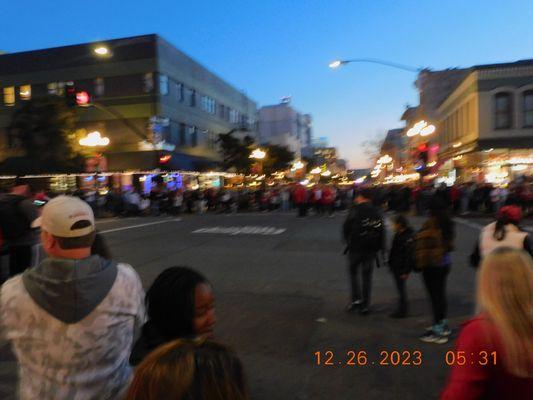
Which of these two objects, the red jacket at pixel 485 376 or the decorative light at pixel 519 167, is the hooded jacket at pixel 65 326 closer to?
the red jacket at pixel 485 376

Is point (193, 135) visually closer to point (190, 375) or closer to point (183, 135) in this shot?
point (183, 135)

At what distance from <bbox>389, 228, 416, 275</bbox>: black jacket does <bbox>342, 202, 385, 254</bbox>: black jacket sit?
357 mm

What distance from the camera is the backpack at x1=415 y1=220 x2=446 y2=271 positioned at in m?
5.61

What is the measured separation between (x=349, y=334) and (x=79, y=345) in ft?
14.2

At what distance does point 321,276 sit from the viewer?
9.29m

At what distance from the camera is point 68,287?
6.68 ft

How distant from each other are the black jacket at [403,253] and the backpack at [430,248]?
38cm

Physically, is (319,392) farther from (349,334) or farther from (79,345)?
(79,345)

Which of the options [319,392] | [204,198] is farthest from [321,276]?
[204,198]

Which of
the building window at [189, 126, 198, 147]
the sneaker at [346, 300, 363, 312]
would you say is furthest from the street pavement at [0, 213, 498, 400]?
the building window at [189, 126, 198, 147]

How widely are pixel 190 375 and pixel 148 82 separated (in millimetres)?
37470

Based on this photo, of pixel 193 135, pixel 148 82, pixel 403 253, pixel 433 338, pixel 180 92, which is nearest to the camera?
pixel 433 338
